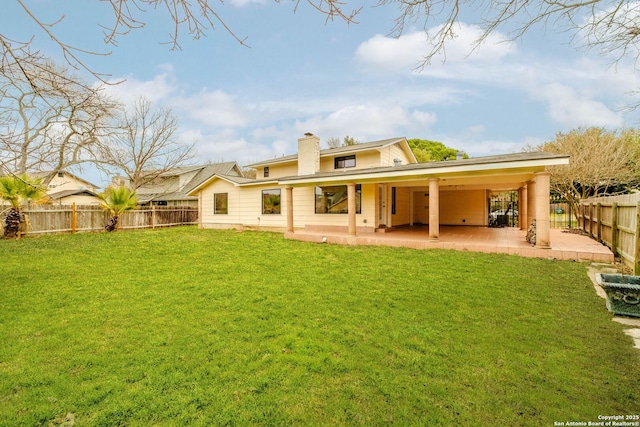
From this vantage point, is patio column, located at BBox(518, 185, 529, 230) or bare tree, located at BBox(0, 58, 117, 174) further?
patio column, located at BBox(518, 185, 529, 230)

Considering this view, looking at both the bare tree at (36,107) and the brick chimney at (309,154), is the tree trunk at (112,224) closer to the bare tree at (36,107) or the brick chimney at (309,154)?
the brick chimney at (309,154)

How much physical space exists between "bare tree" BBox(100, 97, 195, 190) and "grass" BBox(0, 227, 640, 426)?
19906 mm

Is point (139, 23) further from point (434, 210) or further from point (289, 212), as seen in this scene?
point (289, 212)

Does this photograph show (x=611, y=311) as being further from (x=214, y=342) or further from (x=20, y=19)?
(x=20, y=19)

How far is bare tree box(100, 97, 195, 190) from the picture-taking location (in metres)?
23.2

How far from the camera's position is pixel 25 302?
15.8ft

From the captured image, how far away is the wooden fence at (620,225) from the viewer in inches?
235

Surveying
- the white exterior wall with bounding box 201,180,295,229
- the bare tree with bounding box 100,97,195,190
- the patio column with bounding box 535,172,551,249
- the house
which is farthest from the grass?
the bare tree with bounding box 100,97,195,190

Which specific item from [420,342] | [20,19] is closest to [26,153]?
[20,19]

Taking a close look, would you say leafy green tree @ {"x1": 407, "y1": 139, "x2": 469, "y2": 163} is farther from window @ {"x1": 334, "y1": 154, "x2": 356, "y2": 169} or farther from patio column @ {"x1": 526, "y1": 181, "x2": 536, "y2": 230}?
patio column @ {"x1": 526, "y1": 181, "x2": 536, "y2": 230}

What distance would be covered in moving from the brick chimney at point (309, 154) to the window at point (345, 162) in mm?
1000

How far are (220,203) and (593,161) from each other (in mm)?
20240

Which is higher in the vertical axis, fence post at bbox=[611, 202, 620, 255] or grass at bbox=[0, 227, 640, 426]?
fence post at bbox=[611, 202, 620, 255]

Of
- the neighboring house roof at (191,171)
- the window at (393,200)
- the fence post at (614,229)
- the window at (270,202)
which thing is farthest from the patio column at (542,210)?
the neighboring house roof at (191,171)
